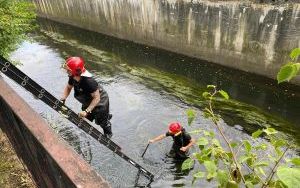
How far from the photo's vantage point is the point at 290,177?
64.4 inches

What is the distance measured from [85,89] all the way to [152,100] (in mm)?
5305

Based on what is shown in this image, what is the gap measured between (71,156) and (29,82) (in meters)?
4.07

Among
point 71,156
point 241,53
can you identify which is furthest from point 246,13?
point 71,156

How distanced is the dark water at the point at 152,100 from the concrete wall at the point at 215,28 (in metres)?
0.59

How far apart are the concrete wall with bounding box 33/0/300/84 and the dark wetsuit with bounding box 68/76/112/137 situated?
7407 mm

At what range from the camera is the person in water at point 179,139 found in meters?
8.02

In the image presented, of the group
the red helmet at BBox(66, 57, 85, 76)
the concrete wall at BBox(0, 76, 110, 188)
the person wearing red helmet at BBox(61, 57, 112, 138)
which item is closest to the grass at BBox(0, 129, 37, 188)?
the concrete wall at BBox(0, 76, 110, 188)

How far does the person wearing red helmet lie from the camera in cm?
696

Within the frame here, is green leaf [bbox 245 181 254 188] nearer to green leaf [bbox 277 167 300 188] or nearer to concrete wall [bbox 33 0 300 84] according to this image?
green leaf [bbox 277 167 300 188]

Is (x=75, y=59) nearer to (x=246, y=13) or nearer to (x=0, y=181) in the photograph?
(x=0, y=181)

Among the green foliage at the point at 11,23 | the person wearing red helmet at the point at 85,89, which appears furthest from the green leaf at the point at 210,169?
the green foliage at the point at 11,23

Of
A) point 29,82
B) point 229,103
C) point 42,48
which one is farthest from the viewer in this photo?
point 42,48

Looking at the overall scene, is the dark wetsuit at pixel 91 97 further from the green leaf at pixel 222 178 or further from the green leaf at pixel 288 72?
the green leaf at pixel 288 72

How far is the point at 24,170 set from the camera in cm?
427
